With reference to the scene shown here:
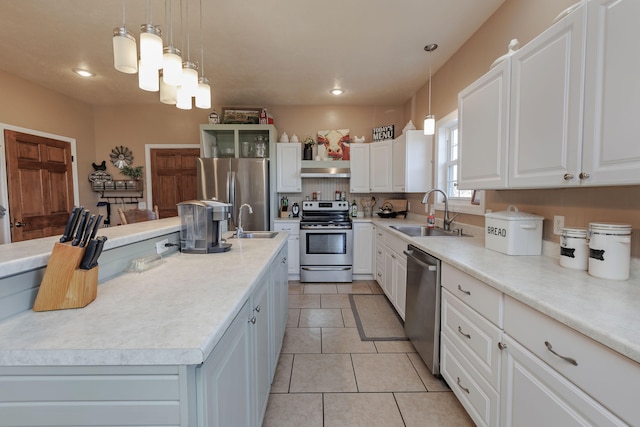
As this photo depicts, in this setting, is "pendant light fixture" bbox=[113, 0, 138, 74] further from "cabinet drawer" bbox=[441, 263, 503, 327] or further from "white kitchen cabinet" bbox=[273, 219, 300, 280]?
"white kitchen cabinet" bbox=[273, 219, 300, 280]

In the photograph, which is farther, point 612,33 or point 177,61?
point 177,61

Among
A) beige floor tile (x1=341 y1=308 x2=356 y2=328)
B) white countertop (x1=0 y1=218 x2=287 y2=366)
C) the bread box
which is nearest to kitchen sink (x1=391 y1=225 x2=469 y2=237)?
the bread box

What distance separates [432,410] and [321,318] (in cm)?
134

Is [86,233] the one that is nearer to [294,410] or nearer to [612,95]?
[294,410]

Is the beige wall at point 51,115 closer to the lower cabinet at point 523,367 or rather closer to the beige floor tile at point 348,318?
the beige floor tile at point 348,318

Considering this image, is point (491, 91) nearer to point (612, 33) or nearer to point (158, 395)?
point (612, 33)

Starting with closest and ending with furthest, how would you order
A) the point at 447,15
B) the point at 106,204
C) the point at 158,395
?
the point at 158,395, the point at 447,15, the point at 106,204

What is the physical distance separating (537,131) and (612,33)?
0.44 metres

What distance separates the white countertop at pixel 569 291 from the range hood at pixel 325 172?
261 cm

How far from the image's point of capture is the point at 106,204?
4.50 m

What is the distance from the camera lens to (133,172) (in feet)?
14.8

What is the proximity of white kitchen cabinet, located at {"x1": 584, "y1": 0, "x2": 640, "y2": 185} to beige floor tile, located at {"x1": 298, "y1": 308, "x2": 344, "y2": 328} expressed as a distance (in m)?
2.22

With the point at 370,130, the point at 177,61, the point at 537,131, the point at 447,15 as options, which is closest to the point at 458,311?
the point at 537,131

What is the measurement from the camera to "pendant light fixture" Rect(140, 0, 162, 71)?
1.33m
